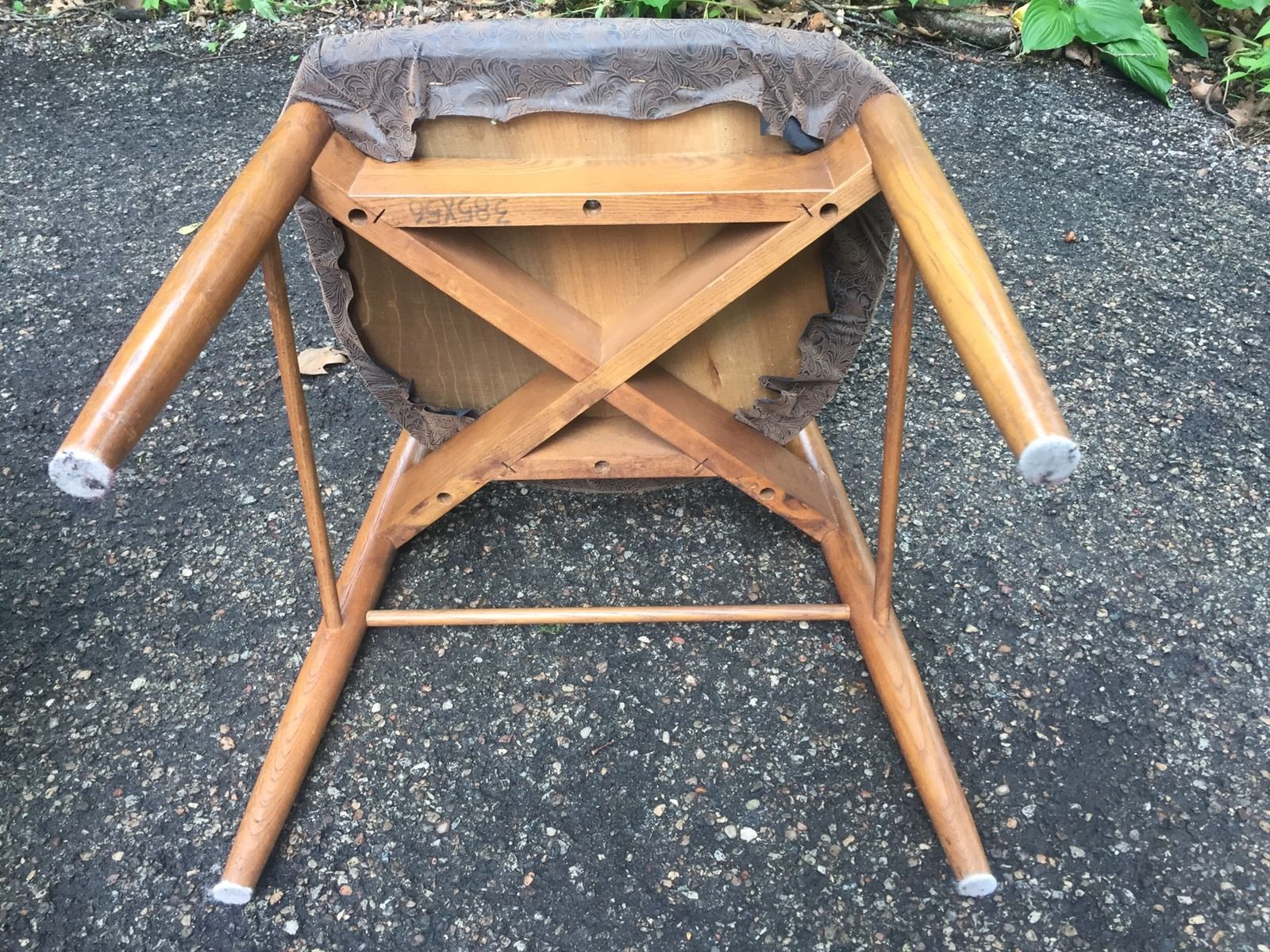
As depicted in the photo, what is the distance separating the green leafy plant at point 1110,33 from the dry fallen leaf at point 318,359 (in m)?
2.48

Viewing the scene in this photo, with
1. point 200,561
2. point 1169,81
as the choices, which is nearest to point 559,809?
point 200,561

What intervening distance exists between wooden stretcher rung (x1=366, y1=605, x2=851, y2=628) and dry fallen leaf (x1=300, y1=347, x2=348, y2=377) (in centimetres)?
93

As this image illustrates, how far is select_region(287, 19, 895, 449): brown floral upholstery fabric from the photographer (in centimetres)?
124

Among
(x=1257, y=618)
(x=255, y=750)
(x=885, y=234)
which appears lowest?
(x=1257, y=618)

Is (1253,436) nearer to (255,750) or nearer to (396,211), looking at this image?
(396,211)

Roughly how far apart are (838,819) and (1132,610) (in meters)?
0.70

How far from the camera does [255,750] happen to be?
1633 mm

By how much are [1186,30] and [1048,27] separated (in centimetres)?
47

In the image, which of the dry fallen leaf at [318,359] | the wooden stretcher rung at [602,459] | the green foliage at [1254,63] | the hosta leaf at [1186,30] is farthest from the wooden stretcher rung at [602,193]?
the hosta leaf at [1186,30]

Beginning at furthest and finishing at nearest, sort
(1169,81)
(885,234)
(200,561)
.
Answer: (1169,81), (200,561), (885,234)

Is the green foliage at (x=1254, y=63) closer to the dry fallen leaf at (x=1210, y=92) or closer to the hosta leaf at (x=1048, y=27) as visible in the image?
the dry fallen leaf at (x=1210, y=92)

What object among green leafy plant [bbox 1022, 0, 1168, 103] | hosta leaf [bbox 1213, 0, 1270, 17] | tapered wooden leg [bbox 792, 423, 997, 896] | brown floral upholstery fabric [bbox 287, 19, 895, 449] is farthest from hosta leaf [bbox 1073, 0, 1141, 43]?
brown floral upholstery fabric [bbox 287, 19, 895, 449]

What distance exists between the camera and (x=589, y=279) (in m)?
1.47

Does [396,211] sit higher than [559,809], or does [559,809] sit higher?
[396,211]
